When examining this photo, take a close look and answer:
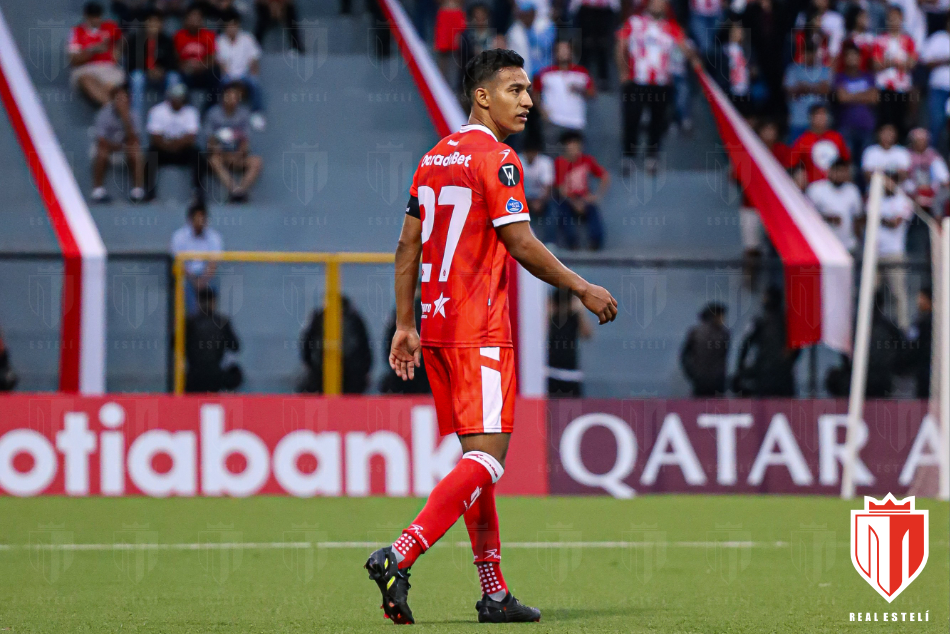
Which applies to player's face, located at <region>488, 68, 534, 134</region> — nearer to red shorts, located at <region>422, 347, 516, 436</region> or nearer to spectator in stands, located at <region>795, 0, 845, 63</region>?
red shorts, located at <region>422, 347, 516, 436</region>

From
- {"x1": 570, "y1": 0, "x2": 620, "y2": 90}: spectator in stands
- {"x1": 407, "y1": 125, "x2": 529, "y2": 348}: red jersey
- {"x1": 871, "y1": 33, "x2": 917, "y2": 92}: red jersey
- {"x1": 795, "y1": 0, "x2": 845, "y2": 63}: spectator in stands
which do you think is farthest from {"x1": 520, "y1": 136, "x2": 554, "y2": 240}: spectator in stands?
{"x1": 407, "y1": 125, "x2": 529, "y2": 348}: red jersey

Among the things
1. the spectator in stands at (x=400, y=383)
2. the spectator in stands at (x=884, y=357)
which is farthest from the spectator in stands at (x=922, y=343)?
the spectator in stands at (x=400, y=383)

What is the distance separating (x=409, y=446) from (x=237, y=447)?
1.34 m

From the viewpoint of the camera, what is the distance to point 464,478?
517 cm

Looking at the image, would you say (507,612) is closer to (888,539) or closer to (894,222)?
(888,539)

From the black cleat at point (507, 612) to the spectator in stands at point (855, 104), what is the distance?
41.2 ft

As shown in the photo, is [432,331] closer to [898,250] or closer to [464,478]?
[464,478]

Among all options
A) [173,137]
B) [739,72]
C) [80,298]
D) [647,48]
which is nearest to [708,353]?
[647,48]

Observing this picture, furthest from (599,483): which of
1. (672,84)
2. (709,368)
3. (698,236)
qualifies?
(672,84)

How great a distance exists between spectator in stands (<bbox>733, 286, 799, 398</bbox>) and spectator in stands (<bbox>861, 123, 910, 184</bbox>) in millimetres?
3902

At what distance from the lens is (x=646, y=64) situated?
16.9 m

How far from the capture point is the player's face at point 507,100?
5.43 meters

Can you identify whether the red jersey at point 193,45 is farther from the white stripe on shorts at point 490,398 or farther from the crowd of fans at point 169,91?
the white stripe on shorts at point 490,398

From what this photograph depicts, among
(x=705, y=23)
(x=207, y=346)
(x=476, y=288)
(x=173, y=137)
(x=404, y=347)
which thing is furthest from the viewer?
(x=705, y=23)
